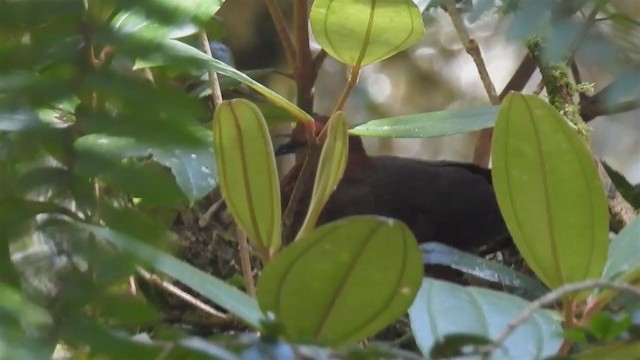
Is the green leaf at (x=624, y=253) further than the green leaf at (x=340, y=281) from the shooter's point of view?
Yes

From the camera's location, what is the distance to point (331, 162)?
67cm

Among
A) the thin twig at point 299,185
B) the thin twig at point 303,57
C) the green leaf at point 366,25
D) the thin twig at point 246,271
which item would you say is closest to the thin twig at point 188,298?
the thin twig at point 246,271

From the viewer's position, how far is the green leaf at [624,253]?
0.62 m

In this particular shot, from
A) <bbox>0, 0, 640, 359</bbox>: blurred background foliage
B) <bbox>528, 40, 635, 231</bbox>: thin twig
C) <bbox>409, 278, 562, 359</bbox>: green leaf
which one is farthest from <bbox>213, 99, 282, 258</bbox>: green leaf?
<bbox>528, 40, 635, 231</bbox>: thin twig

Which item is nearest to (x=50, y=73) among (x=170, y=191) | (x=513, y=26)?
(x=170, y=191)

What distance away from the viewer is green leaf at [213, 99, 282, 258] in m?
0.65

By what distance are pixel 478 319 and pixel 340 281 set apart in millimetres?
101

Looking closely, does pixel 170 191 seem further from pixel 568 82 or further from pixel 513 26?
pixel 568 82

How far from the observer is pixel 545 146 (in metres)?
0.60

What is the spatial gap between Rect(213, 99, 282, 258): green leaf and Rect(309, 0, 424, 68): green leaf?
15 centimetres

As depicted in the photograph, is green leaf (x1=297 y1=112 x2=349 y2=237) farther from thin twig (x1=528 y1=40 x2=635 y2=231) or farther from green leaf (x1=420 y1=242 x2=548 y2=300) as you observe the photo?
thin twig (x1=528 y1=40 x2=635 y2=231)

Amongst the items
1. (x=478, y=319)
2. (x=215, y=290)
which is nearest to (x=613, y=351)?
(x=478, y=319)

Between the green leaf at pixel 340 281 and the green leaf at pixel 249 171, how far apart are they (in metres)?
0.14

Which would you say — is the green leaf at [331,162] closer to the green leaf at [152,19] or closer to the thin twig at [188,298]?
the thin twig at [188,298]
